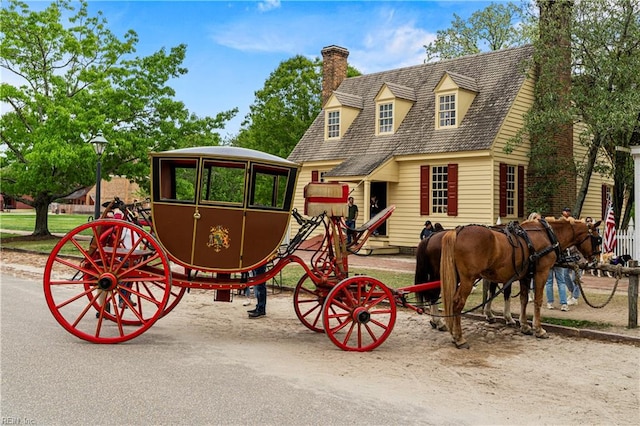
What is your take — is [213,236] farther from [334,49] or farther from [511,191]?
[334,49]

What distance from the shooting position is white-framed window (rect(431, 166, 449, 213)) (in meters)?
21.0

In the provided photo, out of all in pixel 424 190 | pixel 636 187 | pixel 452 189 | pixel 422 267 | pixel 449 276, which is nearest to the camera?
pixel 449 276

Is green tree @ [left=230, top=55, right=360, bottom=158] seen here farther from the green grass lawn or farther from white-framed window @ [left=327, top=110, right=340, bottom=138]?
the green grass lawn

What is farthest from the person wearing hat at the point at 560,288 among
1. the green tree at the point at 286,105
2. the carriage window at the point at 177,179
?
the green tree at the point at 286,105

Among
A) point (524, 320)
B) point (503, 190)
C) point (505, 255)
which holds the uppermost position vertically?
point (503, 190)

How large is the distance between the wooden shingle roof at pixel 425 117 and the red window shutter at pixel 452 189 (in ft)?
2.47

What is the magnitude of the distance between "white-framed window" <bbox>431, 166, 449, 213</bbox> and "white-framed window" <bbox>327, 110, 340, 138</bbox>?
5.92 metres

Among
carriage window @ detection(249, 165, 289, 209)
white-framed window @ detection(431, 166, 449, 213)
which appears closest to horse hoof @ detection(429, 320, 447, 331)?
carriage window @ detection(249, 165, 289, 209)

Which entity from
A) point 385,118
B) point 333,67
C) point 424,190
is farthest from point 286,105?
point 424,190

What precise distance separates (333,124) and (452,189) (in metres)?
7.40

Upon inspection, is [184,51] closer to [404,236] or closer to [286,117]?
[286,117]

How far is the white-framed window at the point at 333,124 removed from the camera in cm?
2548

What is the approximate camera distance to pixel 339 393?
17.9ft

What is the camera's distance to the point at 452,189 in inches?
805
